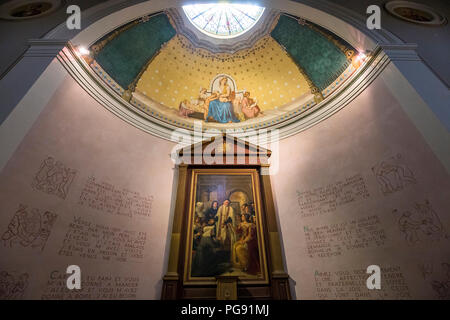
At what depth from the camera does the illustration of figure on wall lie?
27.3 ft

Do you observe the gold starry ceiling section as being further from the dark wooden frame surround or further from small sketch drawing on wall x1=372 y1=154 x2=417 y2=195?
small sketch drawing on wall x1=372 y1=154 x2=417 y2=195

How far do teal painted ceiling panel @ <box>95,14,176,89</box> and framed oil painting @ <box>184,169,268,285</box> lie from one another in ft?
12.4

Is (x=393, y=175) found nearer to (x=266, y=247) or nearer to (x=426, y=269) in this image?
(x=426, y=269)

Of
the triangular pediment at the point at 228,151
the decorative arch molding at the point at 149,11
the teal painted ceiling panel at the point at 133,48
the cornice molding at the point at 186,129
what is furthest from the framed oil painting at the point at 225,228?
the teal painted ceiling panel at the point at 133,48

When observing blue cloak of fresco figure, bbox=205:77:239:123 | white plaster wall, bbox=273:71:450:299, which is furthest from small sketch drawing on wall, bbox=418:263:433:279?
blue cloak of fresco figure, bbox=205:77:239:123

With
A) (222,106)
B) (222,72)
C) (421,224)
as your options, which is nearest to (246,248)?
(421,224)

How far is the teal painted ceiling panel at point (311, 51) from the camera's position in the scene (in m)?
6.60

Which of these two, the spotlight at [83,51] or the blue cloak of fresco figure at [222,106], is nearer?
the spotlight at [83,51]

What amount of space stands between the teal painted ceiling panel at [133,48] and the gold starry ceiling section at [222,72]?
27 cm

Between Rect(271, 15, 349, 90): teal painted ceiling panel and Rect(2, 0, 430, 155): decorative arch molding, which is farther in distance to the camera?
Rect(271, 15, 349, 90): teal painted ceiling panel

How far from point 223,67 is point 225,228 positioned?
6024mm

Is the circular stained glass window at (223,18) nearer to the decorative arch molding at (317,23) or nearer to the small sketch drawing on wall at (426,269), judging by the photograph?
the decorative arch molding at (317,23)

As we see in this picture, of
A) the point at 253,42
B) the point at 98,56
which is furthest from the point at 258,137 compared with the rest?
the point at 98,56
